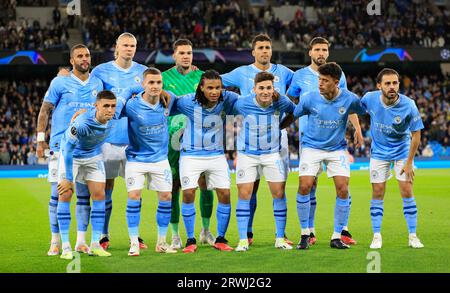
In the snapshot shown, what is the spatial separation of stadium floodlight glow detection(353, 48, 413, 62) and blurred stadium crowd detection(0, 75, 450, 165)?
188 centimetres

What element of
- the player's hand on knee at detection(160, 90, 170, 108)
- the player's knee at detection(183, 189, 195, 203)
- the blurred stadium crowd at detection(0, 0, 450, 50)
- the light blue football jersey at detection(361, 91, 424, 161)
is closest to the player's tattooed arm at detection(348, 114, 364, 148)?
the light blue football jersey at detection(361, 91, 424, 161)

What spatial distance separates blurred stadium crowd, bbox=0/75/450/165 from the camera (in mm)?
26828

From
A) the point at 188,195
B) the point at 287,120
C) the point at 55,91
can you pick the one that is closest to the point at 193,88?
the point at 287,120

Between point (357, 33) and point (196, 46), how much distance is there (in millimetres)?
7674

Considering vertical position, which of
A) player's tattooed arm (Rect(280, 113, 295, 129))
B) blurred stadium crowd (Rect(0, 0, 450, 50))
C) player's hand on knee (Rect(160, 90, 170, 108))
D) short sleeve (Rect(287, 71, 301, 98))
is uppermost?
blurred stadium crowd (Rect(0, 0, 450, 50))

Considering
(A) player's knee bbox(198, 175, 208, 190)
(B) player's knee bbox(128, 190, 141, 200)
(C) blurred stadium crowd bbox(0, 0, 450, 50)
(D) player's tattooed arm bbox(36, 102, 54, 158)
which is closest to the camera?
(B) player's knee bbox(128, 190, 141, 200)

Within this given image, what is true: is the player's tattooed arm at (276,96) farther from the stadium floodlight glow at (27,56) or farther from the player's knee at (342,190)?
the stadium floodlight glow at (27,56)

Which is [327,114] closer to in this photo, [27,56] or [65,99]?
[65,99]

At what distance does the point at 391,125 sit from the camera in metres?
9.08

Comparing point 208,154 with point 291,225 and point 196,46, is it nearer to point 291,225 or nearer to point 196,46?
point 291,225

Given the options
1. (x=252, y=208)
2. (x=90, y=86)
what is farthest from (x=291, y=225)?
(x=90, y=86)

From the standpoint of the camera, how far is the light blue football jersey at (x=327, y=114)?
354 inches

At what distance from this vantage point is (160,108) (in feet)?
29.0

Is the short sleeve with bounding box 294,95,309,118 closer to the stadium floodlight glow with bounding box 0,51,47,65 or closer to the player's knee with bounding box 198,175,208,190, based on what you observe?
the player's knee with bounding box 198,175,208,190
